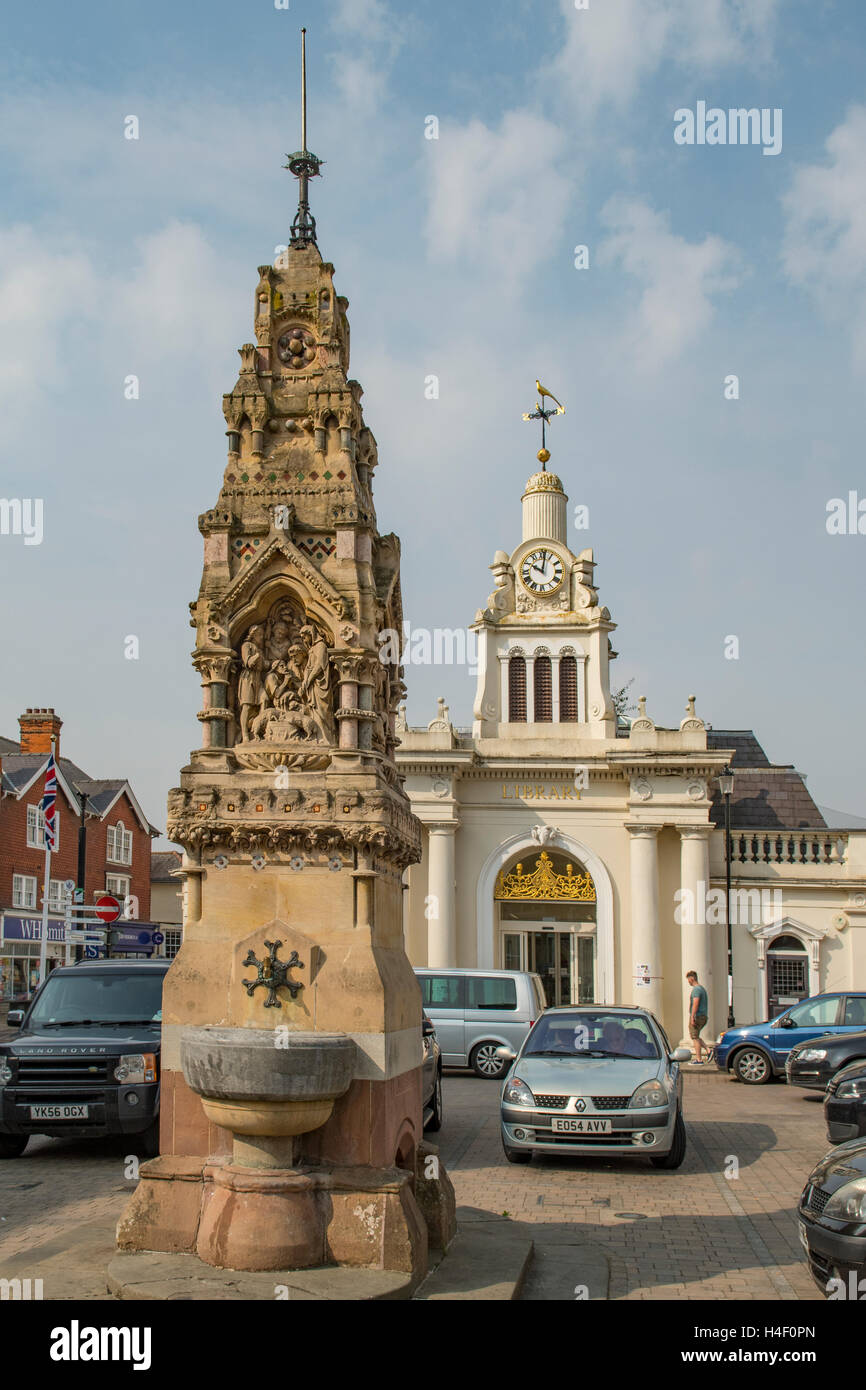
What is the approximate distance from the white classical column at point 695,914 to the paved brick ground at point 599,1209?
13.4 m

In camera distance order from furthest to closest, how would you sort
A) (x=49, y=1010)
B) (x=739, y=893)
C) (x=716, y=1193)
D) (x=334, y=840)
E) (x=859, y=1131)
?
(x=739, y=893) < (x=49, y=1010) < (x=859, y=1131) < (x=716, y=1193) < (x=334, y=840)

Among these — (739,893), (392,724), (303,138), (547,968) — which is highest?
(303,138)

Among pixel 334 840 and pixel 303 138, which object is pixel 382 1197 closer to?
pixel 334 840

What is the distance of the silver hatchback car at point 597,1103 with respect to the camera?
1179cm

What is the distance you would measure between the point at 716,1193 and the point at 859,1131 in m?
2.56

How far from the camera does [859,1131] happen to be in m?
12.7

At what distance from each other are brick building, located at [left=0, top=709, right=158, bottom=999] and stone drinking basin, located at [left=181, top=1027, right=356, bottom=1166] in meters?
25.4

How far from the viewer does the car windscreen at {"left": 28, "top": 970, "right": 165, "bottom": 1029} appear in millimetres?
13578

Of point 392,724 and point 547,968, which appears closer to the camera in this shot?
point 392,724

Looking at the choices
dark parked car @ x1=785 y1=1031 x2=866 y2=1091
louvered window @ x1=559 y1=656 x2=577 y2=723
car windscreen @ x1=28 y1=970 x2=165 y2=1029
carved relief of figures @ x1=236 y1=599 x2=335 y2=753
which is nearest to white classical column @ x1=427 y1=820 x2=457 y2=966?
louvered window @ x1=559 y1=656 x2=577 y2=723

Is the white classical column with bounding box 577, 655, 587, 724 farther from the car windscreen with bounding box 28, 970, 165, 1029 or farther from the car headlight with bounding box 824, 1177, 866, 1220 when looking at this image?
the car headlight with bounding box 824, 1177, 866, 1220
